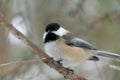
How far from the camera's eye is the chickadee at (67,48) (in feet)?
8.65

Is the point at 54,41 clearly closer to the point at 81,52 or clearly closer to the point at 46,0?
the point at 81,52

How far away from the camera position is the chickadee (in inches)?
104

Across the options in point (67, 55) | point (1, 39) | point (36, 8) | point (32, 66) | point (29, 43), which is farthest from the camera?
point (36, 8)

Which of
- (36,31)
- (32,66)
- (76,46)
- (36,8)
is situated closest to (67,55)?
(76,46)

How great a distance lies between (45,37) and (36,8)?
2.56 feet

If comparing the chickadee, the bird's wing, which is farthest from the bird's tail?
the bird's wing

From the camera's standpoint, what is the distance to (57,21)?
3312 mm

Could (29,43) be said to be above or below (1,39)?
below

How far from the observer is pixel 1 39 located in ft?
10.7

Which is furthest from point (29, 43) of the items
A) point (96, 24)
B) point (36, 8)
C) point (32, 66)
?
point (36, 8)

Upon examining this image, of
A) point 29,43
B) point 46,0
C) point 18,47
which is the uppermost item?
point 46,0

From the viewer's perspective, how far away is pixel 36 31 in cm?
331

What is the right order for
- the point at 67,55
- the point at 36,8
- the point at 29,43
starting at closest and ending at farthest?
the point at 29,43
the point at 67,55
the point at 36,8

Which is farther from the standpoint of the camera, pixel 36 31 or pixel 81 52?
pixel 36 31
